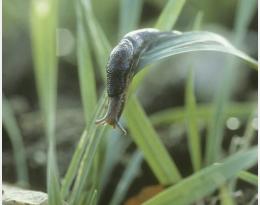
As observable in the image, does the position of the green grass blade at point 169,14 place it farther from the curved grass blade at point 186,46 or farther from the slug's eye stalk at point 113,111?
the slug's eye stalk at point 113,111

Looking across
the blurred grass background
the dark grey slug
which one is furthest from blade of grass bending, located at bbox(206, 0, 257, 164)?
the dark grey slug

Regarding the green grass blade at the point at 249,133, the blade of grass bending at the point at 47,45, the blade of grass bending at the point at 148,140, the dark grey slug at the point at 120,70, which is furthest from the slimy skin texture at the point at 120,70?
the green grass blade at the point at 249,133

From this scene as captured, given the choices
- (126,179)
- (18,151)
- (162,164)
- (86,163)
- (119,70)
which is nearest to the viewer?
(119,70)

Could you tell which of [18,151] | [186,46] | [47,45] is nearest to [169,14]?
[186,46]

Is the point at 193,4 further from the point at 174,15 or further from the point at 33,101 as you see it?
the point at 174,15

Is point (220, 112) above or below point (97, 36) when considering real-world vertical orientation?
below

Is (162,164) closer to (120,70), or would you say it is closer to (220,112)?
(220,112)
